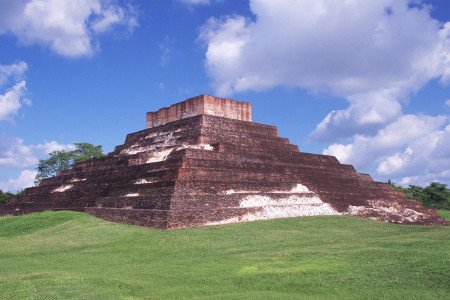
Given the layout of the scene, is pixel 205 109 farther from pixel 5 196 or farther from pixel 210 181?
pixel 5 196

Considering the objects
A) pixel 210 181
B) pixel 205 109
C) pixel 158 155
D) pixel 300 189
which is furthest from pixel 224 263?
pixel 205 109

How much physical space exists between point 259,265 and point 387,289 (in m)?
2.65

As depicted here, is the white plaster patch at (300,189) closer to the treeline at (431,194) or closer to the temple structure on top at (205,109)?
the temple structure on top at (205,109)

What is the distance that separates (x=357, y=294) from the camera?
23.0 feet

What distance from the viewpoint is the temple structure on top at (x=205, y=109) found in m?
22.5

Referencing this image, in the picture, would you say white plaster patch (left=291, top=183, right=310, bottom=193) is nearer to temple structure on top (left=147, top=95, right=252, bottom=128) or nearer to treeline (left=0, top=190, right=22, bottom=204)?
temple structure on top (left=147, top=95, right=252, bottom=128)

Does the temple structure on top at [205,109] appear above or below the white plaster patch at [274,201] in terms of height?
above

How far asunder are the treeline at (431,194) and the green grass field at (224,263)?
2337cm

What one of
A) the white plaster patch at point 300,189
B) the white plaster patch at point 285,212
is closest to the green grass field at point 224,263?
the white plaster patch at point 285,212

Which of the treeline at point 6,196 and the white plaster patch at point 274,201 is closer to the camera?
the white plaster patch at point 274,201

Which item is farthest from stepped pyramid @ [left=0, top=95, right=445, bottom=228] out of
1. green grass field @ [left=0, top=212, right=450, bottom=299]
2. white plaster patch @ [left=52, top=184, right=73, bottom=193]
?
green grass field @ [left=0, top=212, right=450, bottom=299]

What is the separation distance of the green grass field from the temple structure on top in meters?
8.37

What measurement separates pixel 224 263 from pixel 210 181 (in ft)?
24.5

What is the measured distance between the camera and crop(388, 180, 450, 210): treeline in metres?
36.4
